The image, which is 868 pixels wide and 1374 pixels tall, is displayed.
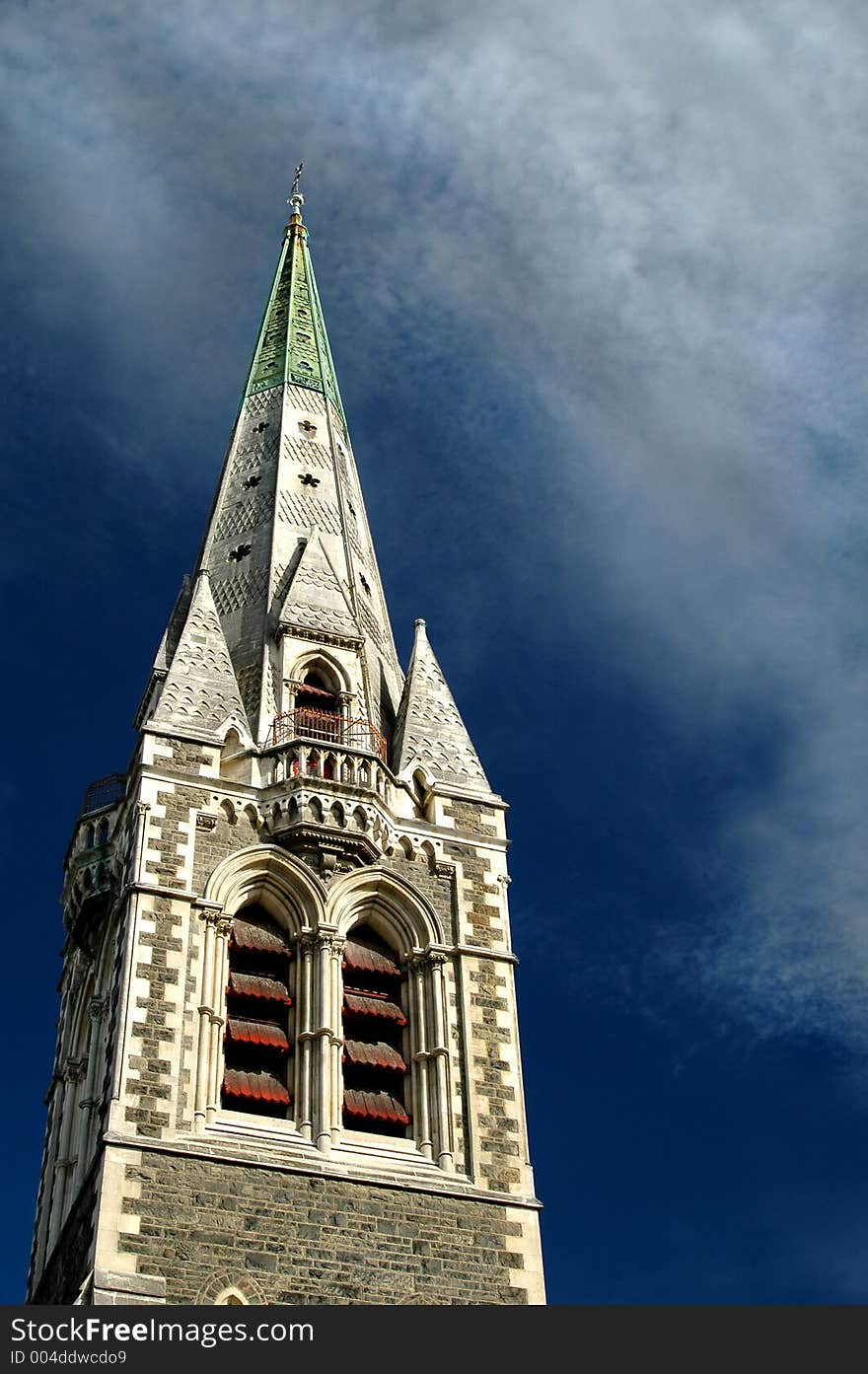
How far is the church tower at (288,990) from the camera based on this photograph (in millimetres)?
27453

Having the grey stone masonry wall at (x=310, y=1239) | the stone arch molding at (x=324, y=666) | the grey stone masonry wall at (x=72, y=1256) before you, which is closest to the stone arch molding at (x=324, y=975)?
the grey stone masonry wall at (x=310, y=1239)

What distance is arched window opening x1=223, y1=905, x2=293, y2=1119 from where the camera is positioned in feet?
97.6

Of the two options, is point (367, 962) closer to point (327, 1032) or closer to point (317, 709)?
point (327, 1032)

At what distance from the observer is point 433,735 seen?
3744 cm

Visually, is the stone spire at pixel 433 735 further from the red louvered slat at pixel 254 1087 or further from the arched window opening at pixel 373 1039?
the red louvered slat at pixel 254 1087

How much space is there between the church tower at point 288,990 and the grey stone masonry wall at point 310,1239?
35 mm

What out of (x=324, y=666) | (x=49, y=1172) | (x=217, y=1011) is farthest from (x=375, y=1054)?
(x=324, y=666)

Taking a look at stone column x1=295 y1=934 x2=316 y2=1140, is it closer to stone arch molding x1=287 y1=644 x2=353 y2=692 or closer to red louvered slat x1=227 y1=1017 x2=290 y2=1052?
red louvered slat x1=227 y1=1017 x2=290 y2=1052

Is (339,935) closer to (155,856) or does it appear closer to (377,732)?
(155,856)

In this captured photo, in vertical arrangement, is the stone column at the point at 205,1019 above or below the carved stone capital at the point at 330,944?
below

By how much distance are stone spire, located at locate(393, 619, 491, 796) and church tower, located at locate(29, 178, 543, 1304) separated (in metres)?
0.07

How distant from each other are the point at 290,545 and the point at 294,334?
1104 cm

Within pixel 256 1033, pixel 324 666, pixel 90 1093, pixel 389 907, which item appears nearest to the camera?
pixel 256 1033

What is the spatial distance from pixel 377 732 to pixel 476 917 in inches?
199
